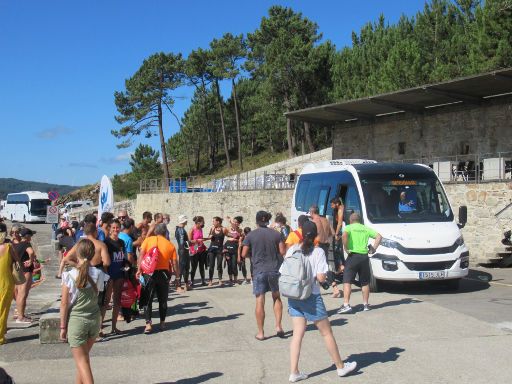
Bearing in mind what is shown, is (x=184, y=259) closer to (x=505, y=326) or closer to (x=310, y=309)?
(x=505, y=326)

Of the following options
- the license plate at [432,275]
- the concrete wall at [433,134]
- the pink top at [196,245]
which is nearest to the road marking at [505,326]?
the license plate at [432,275]

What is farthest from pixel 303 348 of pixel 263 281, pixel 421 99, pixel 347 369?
pixel 421 99

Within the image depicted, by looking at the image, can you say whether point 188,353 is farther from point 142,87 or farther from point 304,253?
point 142,87

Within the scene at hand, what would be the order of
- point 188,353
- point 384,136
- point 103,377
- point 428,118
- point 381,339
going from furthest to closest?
point 384,136 → point 428,118 → point 381,339 → point 188,353 → point 103,377

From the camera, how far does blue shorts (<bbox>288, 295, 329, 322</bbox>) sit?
6.39m

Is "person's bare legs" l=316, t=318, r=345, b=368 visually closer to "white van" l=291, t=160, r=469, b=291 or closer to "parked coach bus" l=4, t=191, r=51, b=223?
"white van" l=291, t=160, r=469, b=291

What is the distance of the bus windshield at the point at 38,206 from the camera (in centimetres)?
6294

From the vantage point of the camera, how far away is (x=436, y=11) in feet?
132

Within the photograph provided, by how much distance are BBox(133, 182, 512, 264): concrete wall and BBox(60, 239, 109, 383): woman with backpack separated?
50.0ft

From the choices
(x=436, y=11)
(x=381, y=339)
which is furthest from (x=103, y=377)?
(x=436, y=11)

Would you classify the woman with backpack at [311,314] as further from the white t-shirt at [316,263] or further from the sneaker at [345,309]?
Answer: the sneaker at [345,309]

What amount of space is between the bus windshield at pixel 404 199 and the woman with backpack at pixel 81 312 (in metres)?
8.21

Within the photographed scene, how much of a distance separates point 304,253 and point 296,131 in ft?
191

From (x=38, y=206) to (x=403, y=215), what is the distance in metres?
56.7
